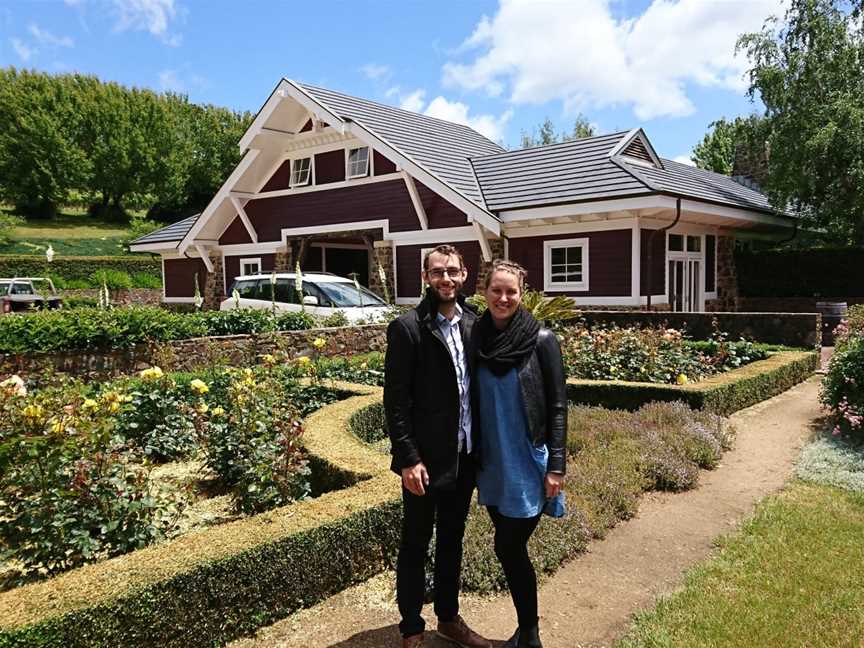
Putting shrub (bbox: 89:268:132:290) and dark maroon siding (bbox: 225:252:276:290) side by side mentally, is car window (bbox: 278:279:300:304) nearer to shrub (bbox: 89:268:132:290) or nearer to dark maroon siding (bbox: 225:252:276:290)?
dark maroon siding (bbox: 225:252:276:290)

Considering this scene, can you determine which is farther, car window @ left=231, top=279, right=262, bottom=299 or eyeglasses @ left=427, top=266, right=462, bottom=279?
car window @ left=231, top=279, right=262, bottom=299

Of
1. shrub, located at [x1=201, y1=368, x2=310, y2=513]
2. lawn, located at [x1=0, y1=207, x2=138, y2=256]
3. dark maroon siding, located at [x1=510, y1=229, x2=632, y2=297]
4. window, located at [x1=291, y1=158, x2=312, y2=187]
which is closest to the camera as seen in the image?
shrub, located at [x1=201, y1=368, x2=310, y2=513]

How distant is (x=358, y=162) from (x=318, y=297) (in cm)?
646

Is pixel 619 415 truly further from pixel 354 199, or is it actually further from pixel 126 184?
pixel 126 184

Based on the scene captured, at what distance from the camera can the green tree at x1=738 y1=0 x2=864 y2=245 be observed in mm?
18531

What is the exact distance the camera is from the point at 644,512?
5270mm

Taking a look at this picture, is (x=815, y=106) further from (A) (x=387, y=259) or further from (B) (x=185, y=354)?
(B) (x=185, y=354)

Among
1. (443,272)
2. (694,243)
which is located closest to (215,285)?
(694,243)

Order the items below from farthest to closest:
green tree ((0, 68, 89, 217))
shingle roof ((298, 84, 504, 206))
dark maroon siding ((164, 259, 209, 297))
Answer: green tree ((0, 68, 89, 217)) → dark maroon siding ((164, 259, 209, 297)) → shingle roof ((298, 84, 504, 206))

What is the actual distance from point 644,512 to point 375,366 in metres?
5.29

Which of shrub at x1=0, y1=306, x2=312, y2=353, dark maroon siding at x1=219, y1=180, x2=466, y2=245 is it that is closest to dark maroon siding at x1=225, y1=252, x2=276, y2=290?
dark maroon siding at x1=219, y1=180, x2=466, y2=245

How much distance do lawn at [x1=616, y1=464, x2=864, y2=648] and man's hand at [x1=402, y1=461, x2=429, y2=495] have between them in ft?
4.57

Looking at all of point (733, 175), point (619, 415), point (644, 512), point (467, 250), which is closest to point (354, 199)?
point (467, 250)

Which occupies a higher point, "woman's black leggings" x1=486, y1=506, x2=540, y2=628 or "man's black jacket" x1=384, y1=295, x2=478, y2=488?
"man's black jacket" x1=384, y1=295, x2=478, y2=488
